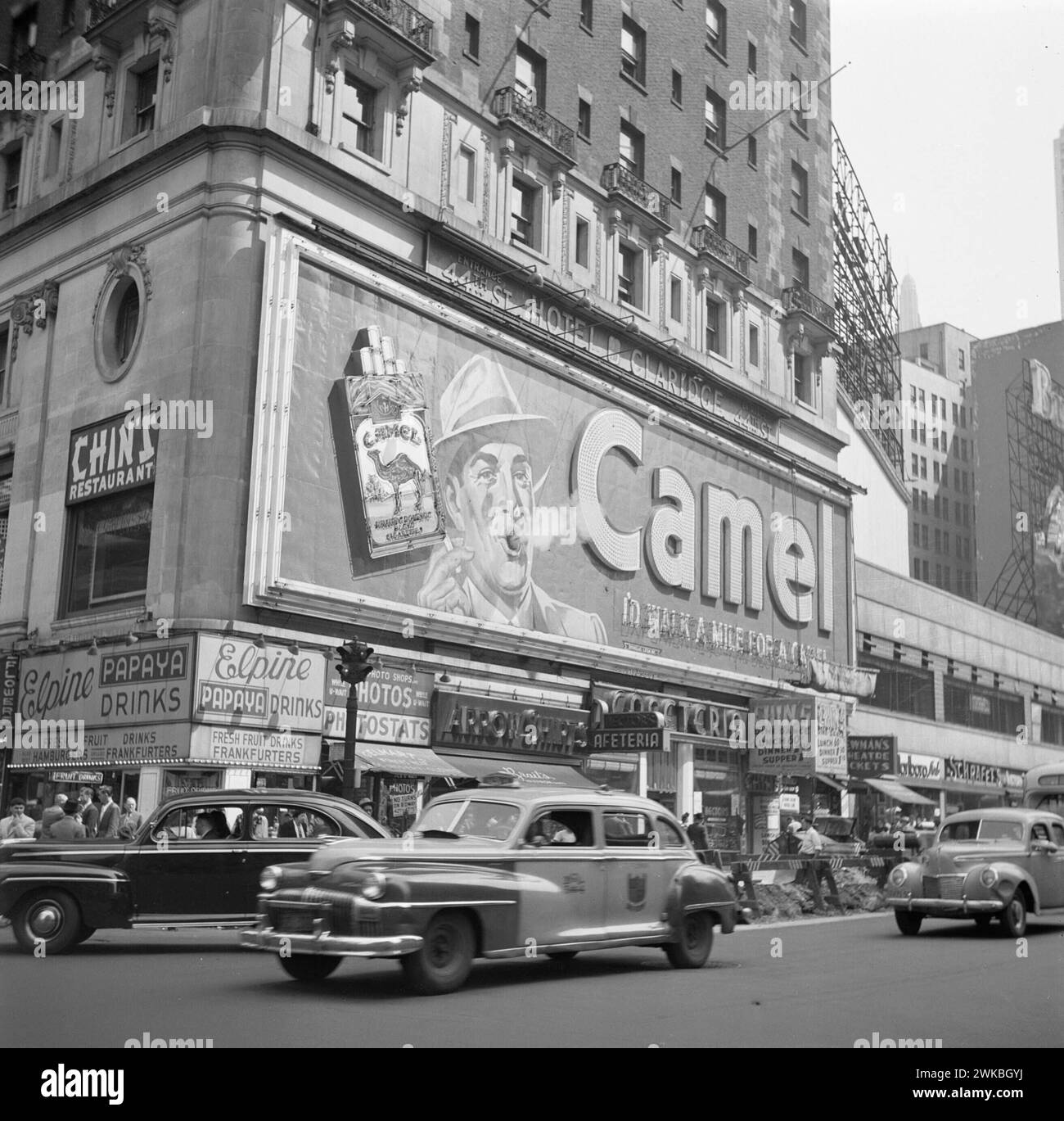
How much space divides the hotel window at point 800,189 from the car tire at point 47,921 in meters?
39.2

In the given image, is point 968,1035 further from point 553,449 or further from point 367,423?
point 553,449

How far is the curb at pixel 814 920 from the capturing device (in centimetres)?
2062

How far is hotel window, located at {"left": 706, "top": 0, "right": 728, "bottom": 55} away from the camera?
43.4m

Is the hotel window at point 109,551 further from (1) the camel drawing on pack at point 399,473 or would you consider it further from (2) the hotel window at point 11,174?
(2) the hotel window at point 11,174

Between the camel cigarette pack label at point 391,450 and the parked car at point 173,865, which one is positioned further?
the camel cigarette pack label at point 391,450

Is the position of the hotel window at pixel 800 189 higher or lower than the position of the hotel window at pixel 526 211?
higher

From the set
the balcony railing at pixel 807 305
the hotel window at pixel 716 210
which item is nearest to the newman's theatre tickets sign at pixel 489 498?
the balcony railing at pixel 807 305

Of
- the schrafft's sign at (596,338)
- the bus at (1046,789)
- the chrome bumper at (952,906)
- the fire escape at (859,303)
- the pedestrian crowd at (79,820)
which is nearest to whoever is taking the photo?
the pedestrian crowd at (79,820)

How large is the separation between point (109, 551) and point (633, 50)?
74.4 ft

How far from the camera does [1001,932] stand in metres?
18.5

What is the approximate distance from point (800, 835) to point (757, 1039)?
59.1 ft

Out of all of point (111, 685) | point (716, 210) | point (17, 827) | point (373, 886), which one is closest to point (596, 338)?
point (716, 210)

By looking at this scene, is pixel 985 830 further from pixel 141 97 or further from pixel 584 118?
pixel 584 118
